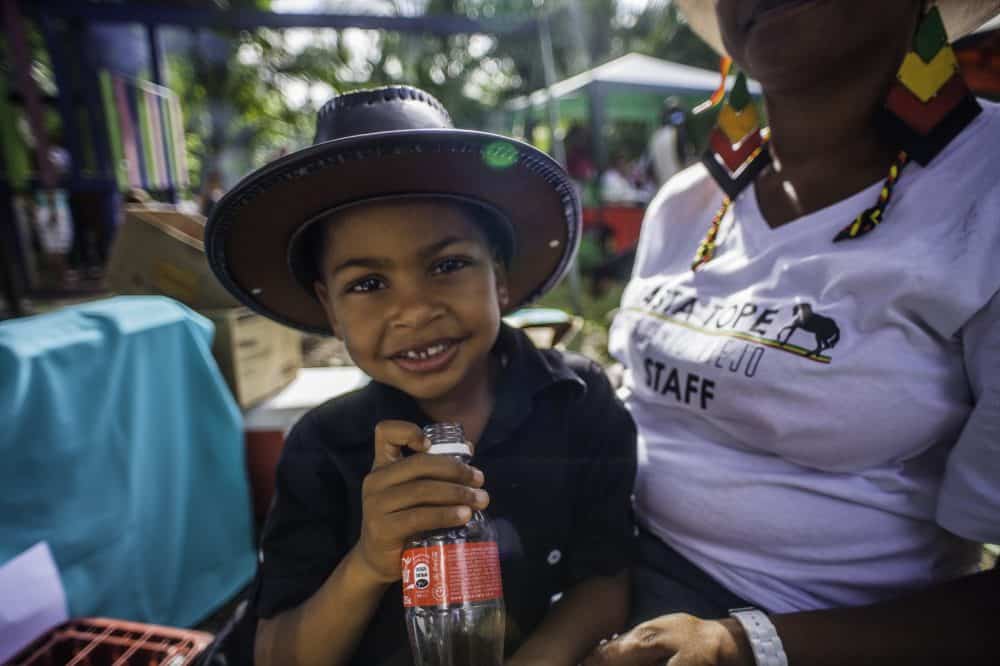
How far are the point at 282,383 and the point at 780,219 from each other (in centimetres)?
282

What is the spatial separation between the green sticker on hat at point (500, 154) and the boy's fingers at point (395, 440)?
1.86 feet

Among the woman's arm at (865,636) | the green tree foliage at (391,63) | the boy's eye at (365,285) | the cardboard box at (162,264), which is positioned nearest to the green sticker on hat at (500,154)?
the boy's eye at (365,285)

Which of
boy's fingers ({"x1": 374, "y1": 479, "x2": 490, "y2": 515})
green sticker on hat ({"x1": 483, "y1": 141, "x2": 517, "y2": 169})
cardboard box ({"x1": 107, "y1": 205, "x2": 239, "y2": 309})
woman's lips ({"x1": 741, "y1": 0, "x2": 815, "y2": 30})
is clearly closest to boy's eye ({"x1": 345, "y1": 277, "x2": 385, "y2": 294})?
green sticker on hat ({"x1": 483, "y1": 141, "x2": 517, "y2": 169})

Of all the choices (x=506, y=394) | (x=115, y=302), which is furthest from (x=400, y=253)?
(x=115, y=302)

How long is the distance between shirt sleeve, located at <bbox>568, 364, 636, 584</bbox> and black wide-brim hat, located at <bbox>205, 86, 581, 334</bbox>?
0.51 meters

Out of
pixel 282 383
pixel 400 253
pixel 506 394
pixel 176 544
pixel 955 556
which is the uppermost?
pixel 400 253

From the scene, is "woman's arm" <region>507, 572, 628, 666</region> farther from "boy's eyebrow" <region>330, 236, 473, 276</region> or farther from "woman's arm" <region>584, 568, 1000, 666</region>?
"boy's eyebrow" <region>330, 236, 473, 276</region>

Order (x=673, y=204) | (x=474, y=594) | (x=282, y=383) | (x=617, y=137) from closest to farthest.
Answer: (x=474, y=594), (x=673, y=204), (x=282, y=383), (x=617, y=137)

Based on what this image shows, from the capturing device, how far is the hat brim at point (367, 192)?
3.49 feet

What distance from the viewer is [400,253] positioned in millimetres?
1172

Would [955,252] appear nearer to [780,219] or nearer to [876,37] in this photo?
[780,219]

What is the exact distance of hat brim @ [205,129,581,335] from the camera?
1062 millimetres

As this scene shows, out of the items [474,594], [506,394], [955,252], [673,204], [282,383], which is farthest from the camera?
[282,383]

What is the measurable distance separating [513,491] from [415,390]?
315mm
